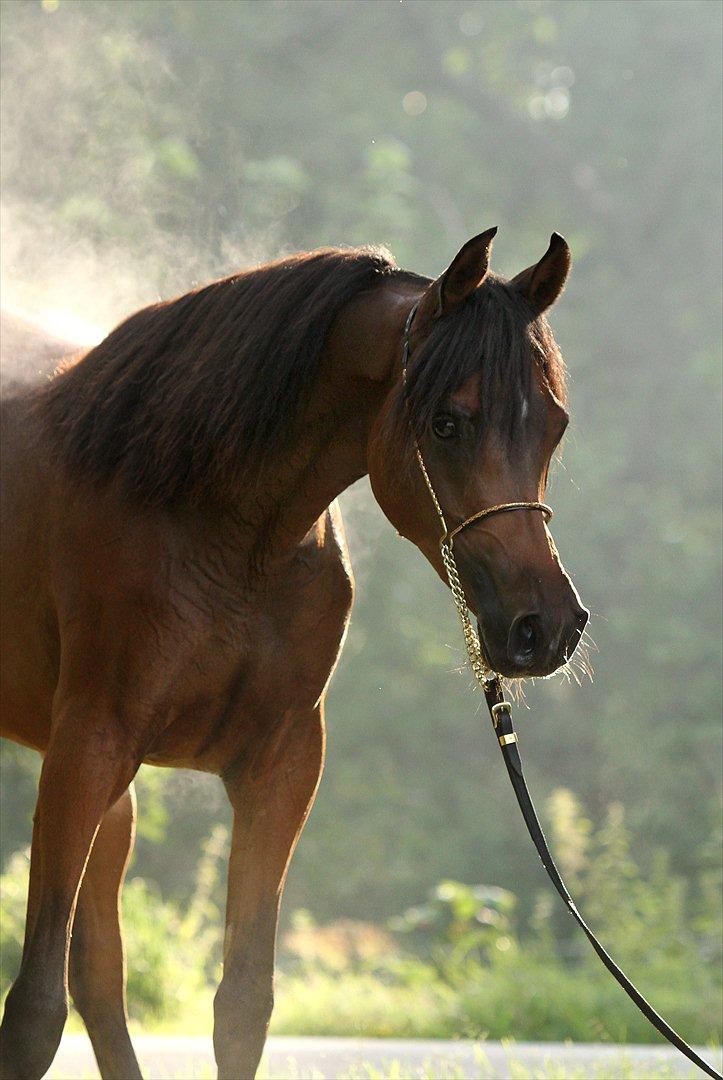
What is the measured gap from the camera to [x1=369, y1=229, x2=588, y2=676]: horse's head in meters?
2.71

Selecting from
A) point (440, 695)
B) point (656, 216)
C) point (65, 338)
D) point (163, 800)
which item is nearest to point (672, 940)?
point (163, 800)

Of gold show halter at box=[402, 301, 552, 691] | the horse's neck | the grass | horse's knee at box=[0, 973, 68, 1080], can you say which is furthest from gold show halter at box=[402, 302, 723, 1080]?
the grass

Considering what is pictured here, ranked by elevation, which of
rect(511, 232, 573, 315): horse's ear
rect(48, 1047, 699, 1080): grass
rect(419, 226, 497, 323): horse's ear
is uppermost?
rect(511, 232, 573, 315): horse's ear

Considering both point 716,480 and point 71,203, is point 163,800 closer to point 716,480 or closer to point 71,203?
point 71,203

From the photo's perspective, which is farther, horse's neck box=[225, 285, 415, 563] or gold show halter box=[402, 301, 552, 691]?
horse's neck box=[225, 285, 415, 563]

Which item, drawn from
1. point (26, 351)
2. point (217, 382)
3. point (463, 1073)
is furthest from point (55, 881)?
point (463, 1073)

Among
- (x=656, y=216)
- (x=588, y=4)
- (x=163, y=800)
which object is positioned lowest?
(x=163, y=800)

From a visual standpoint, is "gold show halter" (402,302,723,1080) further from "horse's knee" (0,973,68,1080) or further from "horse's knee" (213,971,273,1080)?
"horse's knee" (0,973,68,1080)

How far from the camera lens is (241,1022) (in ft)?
11.1

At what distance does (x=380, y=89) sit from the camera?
15.2 meters

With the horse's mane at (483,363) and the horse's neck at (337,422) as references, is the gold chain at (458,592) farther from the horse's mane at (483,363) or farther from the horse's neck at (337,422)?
the horse's neck at (337,422)

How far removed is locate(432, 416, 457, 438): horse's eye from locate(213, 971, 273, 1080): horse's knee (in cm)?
138

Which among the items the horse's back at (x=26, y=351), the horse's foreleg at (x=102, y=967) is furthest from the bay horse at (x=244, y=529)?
the horse's foreleg at (x=102, y=967)

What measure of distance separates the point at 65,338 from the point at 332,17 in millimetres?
11833
